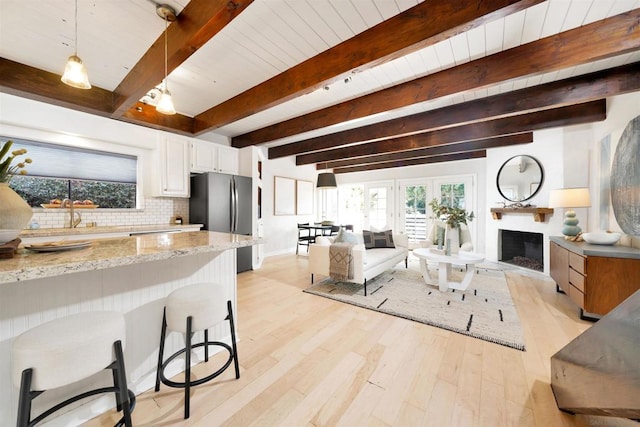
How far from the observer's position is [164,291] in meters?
1.69

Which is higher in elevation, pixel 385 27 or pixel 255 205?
pixel 385 27

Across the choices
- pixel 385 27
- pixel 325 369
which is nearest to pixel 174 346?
pixel 325 369

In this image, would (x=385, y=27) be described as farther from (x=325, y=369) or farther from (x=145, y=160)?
(x=145, y=160)

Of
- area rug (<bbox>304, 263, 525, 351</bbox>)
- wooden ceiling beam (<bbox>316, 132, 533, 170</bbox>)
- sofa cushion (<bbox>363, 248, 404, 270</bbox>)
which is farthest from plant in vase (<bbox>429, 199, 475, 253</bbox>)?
wooden ceiling beam (<bbox>316, 132, 533, 170</bbox>)

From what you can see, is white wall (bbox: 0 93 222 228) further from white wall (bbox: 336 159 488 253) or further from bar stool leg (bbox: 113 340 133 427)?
white wall (bbox: 336 159 488 253)

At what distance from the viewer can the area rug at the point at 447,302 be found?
2.37m

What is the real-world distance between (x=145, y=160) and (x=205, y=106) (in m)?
1.26

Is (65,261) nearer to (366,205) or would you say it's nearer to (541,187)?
(541,187)

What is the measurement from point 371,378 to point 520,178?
5.03 metres

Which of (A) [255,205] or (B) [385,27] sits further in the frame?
(A) [255,205]

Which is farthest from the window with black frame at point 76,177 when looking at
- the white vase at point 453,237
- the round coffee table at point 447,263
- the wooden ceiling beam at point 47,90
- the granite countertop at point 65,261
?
the white vase at point 453,237

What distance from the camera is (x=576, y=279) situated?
264 centimetres

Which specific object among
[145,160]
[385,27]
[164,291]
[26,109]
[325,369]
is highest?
[385,27]

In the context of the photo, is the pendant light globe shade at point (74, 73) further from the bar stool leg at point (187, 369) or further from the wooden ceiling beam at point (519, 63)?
the wooden ceiling beam at point (519, 63)
